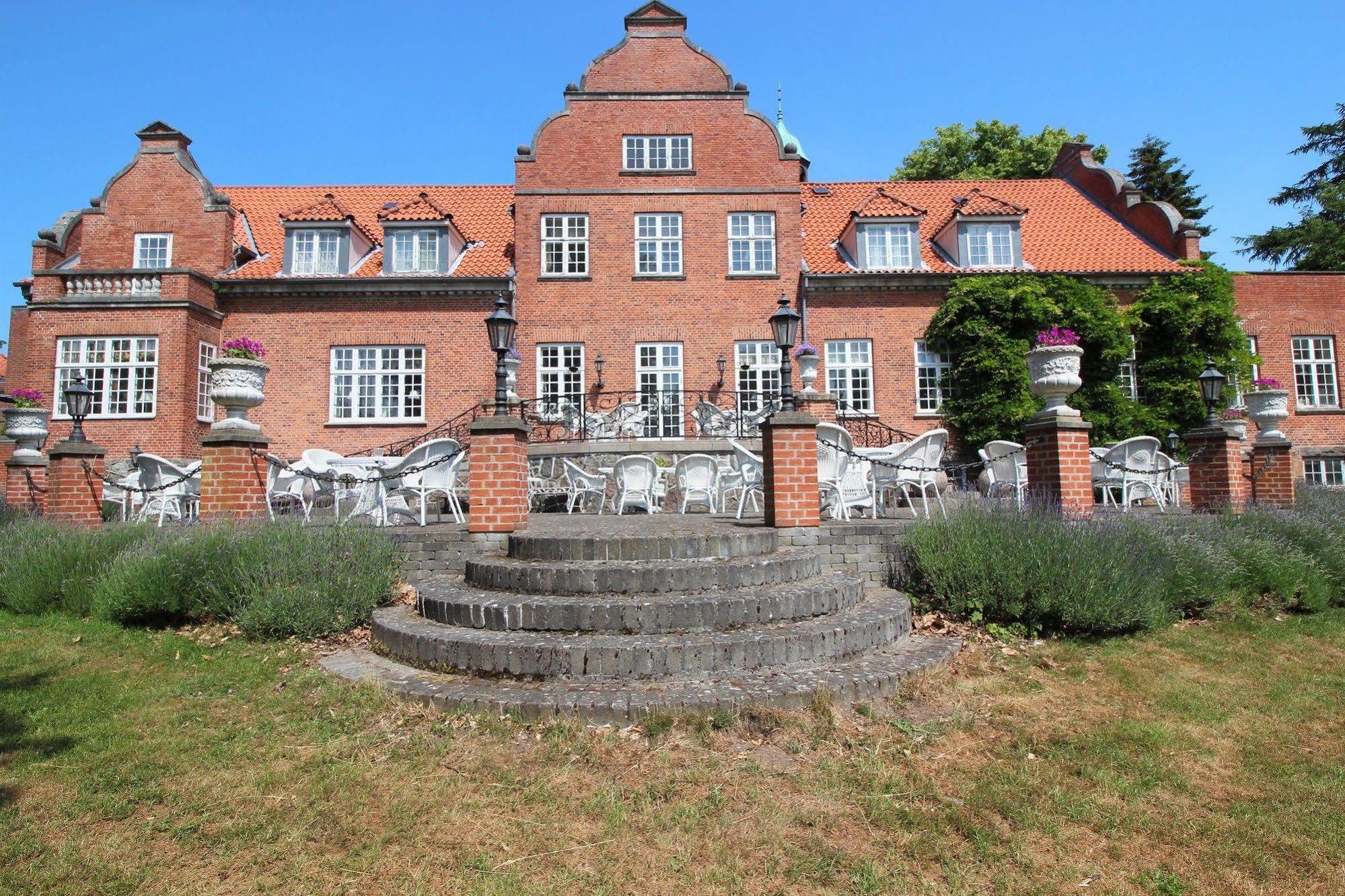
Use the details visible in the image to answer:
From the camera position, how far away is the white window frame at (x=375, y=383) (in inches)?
722

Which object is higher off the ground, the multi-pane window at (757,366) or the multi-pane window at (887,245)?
the multi-pane window at (887,245)

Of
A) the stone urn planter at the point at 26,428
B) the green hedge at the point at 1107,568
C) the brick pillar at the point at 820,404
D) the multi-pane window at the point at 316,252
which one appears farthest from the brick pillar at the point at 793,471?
the multi-pane window at the point at 316,252

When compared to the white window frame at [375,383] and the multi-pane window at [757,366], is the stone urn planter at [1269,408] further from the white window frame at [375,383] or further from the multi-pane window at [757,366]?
the white window frame at [375,383]

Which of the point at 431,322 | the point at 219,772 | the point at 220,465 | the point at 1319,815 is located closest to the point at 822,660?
the point at 1319,815

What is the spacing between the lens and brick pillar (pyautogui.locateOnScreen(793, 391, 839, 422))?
13327mm

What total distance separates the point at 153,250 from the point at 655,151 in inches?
508

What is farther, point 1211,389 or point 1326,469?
point 1326,469

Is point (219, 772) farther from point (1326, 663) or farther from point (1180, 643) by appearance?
point (1326, 663)

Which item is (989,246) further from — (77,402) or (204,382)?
(204,382)

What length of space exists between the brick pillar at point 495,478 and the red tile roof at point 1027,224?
13.2 m

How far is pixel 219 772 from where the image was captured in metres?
3.77

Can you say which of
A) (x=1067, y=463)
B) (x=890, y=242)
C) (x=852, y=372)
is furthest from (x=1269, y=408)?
(x=890, y=242)

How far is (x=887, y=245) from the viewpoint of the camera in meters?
19.3

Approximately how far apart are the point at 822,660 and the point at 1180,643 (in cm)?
315
